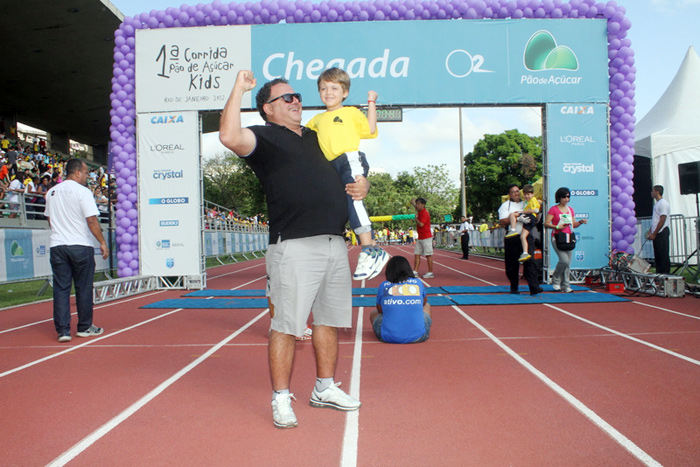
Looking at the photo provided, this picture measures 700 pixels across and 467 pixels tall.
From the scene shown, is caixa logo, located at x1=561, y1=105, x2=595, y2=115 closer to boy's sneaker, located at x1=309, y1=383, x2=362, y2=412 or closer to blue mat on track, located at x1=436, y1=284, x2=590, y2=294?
blue mat on track, located at x1=436, y1=284, x2=590, y2=294

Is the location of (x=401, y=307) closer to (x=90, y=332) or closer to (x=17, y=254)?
(x=90, y=332)

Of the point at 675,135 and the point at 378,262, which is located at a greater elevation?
the point at 675,135

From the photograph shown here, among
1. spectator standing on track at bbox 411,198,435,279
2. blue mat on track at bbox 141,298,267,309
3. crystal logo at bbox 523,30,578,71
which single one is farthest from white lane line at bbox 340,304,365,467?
crystal logo at bbox 523,30,578,71

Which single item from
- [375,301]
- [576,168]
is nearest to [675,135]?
[576,168]

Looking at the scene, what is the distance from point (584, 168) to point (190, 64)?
27.3ft

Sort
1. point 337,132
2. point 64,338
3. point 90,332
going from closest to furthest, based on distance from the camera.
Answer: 1. point 337,132
2. point 64,338
3. point 90,332

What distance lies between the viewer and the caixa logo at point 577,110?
35.6ft

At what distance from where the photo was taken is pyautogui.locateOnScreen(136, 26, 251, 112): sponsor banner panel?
35.9 ft

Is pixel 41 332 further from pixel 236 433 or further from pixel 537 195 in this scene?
pixel 537 195

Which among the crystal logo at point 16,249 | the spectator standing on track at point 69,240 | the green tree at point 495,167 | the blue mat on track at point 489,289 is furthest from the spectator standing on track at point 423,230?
the green tree at point 495,167

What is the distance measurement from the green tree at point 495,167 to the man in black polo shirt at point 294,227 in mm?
49490

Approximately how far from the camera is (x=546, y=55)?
10797 millimetres

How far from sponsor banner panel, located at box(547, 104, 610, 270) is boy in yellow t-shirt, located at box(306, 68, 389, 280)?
863 centimetres

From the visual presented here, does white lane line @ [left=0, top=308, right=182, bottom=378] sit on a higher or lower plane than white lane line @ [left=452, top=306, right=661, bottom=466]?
lower
